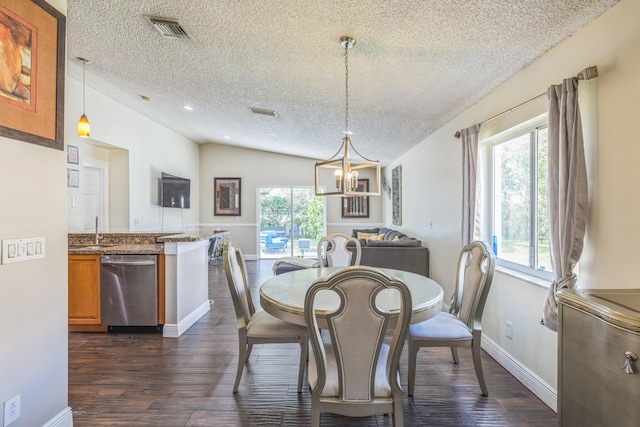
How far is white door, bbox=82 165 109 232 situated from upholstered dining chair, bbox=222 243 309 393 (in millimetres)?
4074

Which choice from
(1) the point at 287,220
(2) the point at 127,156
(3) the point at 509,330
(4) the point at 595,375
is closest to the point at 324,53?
(4) the point at 595,375

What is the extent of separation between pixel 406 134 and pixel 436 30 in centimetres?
286

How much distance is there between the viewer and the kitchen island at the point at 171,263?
3.36 meters

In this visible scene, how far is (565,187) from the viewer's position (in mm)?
1844

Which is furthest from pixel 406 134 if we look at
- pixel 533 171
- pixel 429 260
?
pixel 533 171

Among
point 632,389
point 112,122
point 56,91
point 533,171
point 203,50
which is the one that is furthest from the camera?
point 112,122

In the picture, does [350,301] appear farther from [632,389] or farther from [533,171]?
[533,171]

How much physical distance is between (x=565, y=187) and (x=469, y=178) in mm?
1222

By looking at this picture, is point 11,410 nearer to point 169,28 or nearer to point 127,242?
point 127,242

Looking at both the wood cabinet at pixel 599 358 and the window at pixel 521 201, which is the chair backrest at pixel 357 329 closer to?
the wood cabinet at pixel 599 358

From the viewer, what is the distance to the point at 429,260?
4.76 meters

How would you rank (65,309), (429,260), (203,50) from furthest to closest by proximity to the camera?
1. (429,260)
2. (203,50)
3. (65,309)

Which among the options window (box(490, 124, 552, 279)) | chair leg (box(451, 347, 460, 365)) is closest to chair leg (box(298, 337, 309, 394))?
chair leg (box(451, 347, 460, 365))

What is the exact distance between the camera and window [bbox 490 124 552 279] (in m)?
2.41
